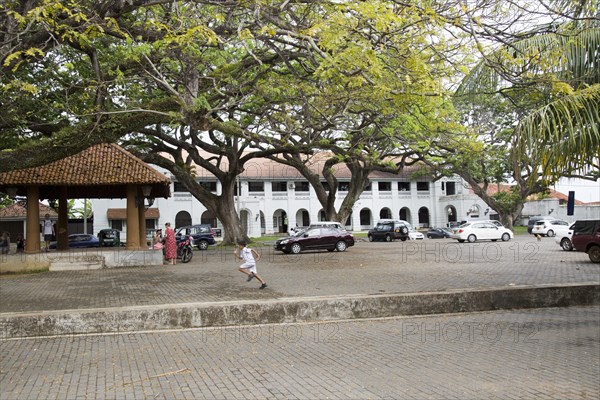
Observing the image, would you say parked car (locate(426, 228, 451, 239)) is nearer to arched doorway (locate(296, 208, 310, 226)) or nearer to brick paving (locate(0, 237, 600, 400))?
arched doorway (locate(296, 208, 310, 226))

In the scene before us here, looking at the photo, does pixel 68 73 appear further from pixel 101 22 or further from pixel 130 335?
pixel 130 335

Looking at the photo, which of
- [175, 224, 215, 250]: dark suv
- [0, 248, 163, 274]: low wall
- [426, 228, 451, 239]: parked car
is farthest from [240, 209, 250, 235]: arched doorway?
[0, 248, 163, 274]: low wall

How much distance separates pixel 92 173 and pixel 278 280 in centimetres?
884

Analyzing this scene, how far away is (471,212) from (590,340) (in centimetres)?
5311

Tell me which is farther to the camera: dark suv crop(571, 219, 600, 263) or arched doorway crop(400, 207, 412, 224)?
arched doorway crop(400, 207, 412, 224)

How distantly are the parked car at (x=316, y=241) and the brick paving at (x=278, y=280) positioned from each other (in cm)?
475

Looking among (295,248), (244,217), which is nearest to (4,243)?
(295,248)

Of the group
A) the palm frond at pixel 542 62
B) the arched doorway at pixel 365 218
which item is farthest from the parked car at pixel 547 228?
the palm frond at pixel 542 62

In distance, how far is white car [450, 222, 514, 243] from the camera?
3206 cm

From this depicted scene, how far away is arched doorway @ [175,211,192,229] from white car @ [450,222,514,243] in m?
27.5

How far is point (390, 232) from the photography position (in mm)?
37438

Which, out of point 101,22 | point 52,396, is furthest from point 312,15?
point 52,396

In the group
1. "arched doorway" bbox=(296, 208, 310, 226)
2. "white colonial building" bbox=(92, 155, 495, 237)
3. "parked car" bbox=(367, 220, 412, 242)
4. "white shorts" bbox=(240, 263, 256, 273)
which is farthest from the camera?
"arched doorway" bbox=(296, 208, 310, 226)

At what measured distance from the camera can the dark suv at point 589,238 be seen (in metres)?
16.9
